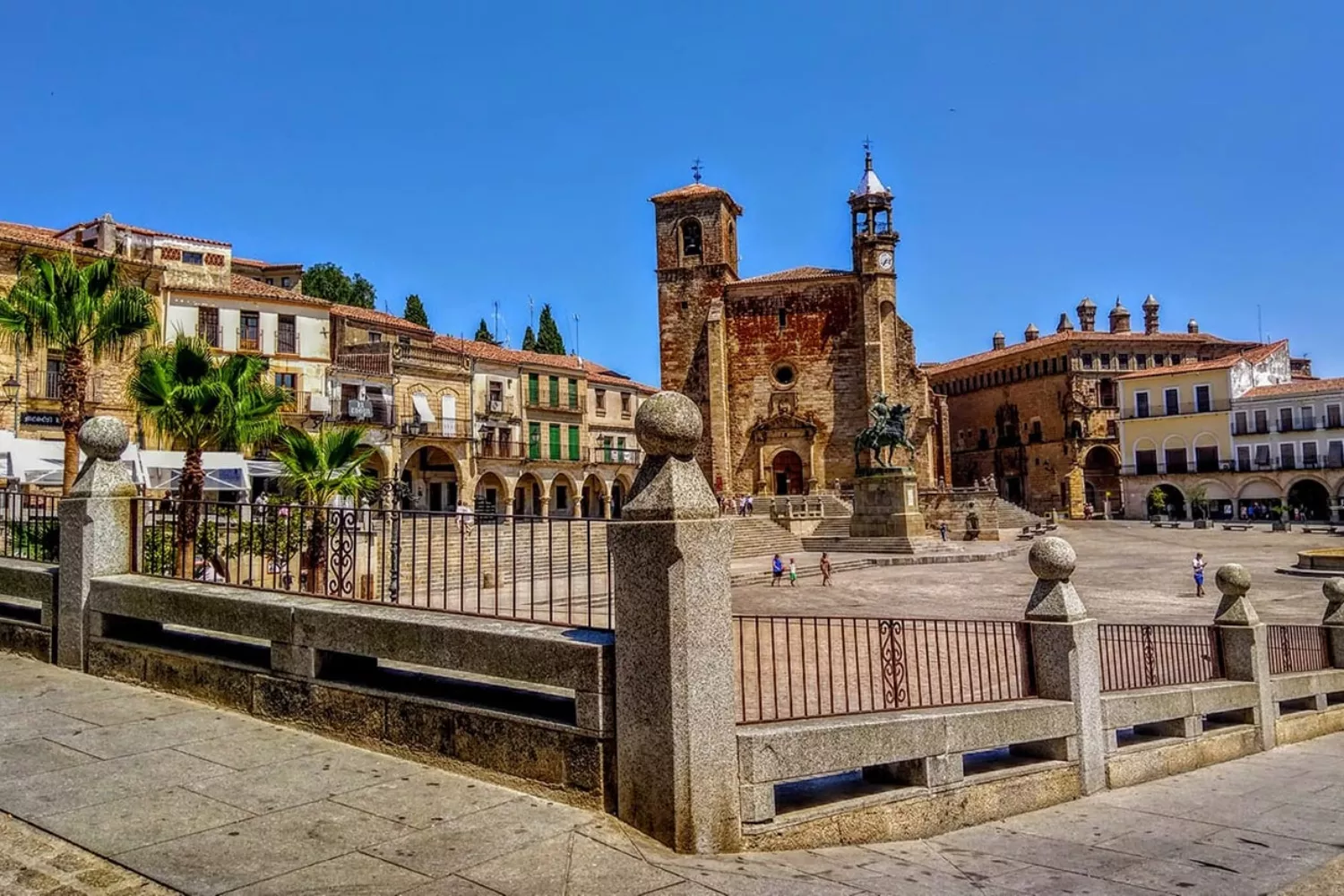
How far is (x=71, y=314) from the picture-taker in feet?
60.7

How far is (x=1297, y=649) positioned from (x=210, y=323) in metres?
34.8

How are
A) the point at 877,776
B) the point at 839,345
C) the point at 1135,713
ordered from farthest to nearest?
the point at 839,345
the point at 1135,713
the point at 877,776

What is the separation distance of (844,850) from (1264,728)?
726 centimetres

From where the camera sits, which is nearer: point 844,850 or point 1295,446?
point 844,850

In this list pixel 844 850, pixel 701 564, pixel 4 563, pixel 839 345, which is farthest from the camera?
pixel 839 345

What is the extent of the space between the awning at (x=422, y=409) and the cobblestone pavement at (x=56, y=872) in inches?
1415

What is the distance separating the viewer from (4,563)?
8805 millimetres

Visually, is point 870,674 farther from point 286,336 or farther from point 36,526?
point 286,336

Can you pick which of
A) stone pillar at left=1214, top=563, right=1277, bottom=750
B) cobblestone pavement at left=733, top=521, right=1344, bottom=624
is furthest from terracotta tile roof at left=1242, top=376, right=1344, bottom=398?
stone pillar at left=1214, top=563, right=1277, bottom=750

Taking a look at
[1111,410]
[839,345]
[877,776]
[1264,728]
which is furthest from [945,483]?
[877,776]

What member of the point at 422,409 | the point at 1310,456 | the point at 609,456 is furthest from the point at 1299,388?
the point at 422,409

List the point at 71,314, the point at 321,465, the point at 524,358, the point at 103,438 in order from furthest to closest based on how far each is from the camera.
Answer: the point at 524,358
the point at 71,314
the point at 321,465
the point at 103,438

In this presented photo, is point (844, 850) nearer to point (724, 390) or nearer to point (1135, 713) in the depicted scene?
point (1135, 713)

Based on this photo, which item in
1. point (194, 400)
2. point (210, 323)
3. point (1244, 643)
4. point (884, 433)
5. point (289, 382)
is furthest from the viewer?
point (884, 433)
